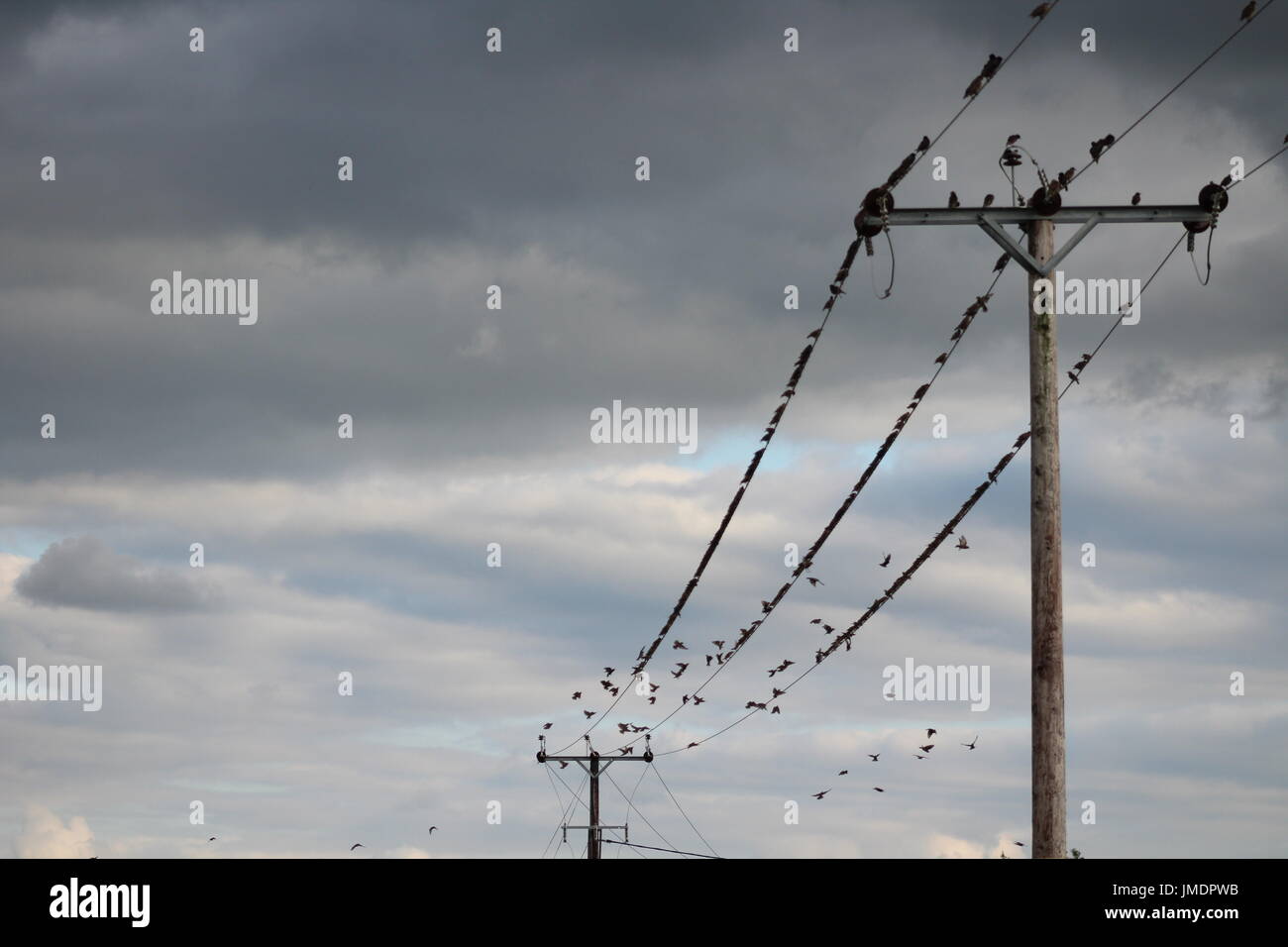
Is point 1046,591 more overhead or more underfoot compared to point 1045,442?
more underfoot

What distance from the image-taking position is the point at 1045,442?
14.3 m

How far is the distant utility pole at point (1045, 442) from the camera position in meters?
13.7

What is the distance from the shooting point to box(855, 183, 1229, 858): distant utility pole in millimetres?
13664

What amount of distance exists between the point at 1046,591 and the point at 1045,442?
1.44 meters

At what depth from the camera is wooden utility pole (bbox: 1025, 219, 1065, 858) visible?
44.7 feet

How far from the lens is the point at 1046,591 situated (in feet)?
46.2

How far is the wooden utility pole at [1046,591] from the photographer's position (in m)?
13.6
